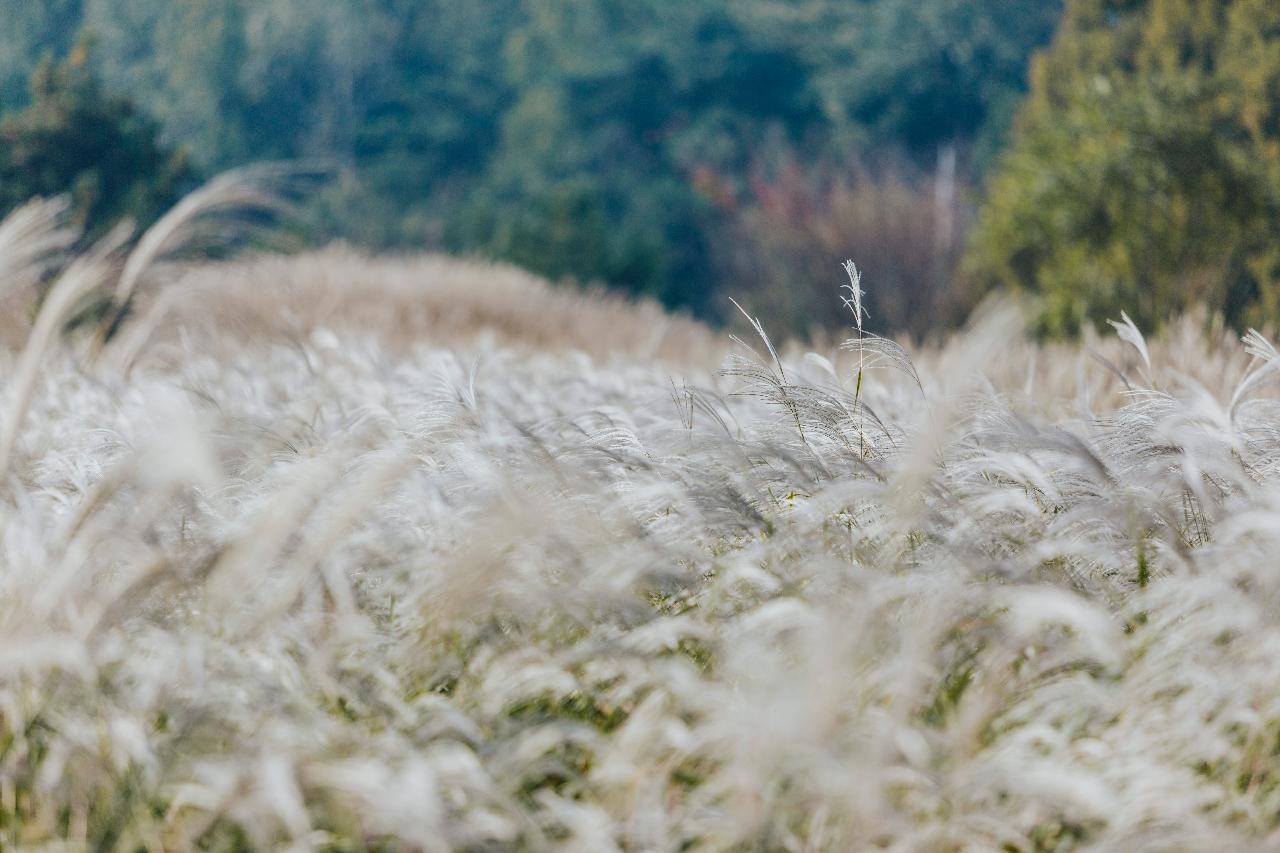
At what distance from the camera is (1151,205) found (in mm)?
8500

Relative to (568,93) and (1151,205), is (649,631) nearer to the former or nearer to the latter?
(1151,205)

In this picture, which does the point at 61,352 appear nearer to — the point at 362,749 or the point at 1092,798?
the point at 362,749

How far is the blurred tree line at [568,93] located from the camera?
23922 mm

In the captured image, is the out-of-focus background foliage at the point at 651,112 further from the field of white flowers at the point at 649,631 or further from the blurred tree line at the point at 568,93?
the field of white flowers at the point at 649,631

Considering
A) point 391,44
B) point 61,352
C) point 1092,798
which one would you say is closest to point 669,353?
point 61,352

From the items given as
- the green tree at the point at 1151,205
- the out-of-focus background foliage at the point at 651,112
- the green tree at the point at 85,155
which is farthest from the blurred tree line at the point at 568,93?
the green tree at the point at 1151,205

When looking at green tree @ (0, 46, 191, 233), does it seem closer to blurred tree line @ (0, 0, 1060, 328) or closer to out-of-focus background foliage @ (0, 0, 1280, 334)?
out-of-focus background foliage @ (0, 0, 1280, 334)

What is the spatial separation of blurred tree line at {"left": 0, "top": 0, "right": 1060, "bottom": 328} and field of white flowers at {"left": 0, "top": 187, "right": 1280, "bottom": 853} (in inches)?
762

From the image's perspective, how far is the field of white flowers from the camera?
1.73 m

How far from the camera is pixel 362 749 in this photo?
6.09 ft

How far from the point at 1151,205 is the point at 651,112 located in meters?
19.0

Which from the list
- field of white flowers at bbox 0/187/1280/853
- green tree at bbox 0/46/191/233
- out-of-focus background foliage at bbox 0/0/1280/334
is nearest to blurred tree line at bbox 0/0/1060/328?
out-of-focus background foliage at bbox 0/0/1280/334

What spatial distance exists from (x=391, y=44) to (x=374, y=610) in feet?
87.4

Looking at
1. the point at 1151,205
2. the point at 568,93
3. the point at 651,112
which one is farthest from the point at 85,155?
the point at 651,112
